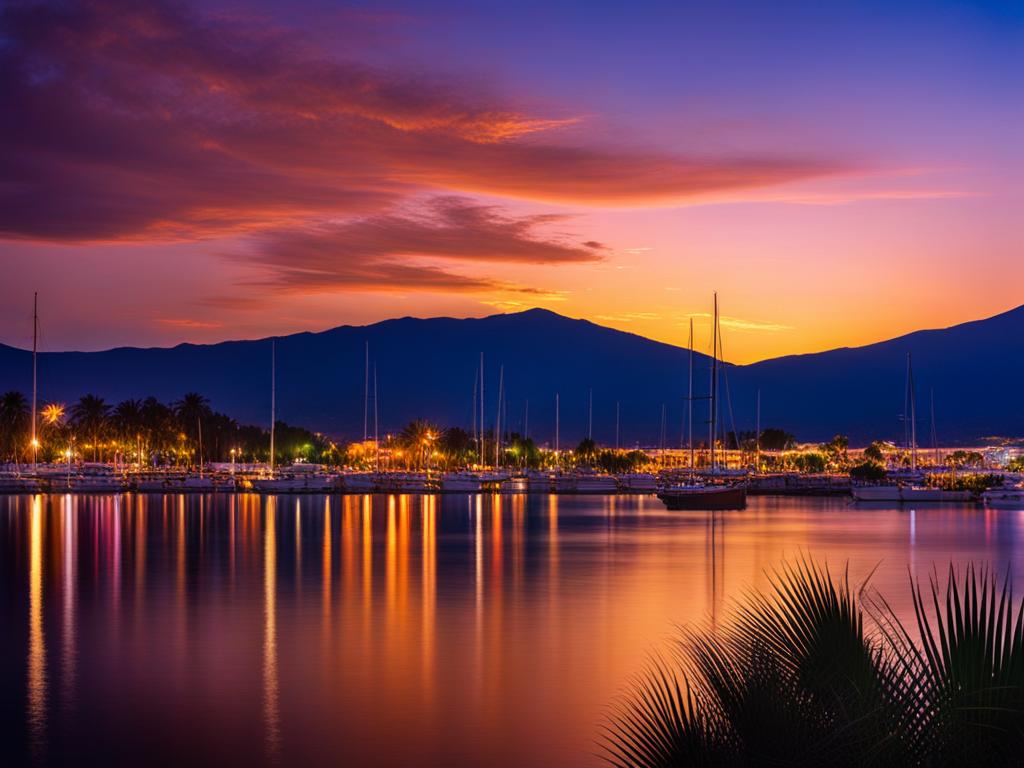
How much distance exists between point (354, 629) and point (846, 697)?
15.8 metres

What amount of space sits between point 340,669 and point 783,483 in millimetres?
109487

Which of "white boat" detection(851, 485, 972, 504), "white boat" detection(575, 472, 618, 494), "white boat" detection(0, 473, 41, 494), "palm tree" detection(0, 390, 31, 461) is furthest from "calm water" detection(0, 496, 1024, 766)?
"palm tree" detection(0, 390, 31, 461)

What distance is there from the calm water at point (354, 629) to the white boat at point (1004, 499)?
3096 centimetres

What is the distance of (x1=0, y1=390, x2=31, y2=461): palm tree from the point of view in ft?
444

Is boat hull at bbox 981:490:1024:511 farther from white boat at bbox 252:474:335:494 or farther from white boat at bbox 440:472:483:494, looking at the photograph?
white boat at bbox 252:474:335:494

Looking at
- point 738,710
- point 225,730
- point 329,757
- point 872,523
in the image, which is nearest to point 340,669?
Answer: point 225,730

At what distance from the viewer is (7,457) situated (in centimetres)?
15775

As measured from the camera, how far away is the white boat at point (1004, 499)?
270ft

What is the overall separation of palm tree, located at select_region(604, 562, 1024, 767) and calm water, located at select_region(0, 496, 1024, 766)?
17.3 ft

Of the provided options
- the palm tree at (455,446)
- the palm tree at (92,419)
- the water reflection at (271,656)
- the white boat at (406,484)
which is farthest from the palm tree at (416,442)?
the water reflection at (271,656)

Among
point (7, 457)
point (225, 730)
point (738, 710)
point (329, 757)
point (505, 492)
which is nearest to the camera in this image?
point (738, 710)

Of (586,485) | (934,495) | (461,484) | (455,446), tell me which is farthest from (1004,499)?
(455,446)

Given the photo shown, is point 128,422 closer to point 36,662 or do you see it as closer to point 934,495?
point 934,495

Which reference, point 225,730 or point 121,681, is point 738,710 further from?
point 121,681
